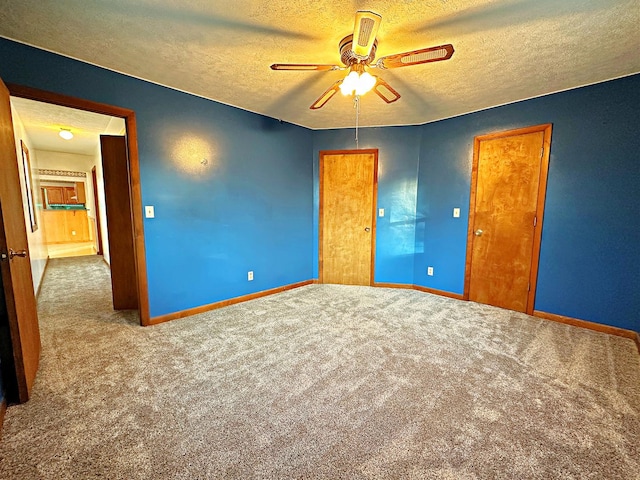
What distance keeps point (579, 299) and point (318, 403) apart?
9.20ft

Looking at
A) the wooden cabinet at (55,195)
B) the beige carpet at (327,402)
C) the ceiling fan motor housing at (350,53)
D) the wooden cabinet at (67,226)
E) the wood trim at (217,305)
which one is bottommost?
the beige carpet at (327,402)

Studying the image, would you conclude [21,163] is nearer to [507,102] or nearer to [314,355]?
[314,355]

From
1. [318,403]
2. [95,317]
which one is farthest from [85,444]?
[95,317]

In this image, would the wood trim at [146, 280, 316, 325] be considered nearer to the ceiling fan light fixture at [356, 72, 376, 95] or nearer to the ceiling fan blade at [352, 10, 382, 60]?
the ceiling fan light fixture at [356, 72, 376, 95]

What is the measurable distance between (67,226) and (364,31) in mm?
10351

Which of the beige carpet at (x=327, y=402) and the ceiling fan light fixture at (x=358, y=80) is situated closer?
the beige carpet at (x=327, y=402)

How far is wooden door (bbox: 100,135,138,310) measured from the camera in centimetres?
303

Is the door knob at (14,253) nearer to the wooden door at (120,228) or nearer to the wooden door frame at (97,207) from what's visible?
the wooden door at (120,228)

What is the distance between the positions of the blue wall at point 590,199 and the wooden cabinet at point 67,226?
34.3 feet

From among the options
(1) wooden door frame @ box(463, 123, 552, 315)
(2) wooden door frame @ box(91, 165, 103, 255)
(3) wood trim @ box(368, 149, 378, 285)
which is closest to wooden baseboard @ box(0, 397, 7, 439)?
(3) wood trim @ box(368, 149, 378, 285)

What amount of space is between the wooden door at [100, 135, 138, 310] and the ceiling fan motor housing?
8.54 ft

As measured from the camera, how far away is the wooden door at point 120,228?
3.03 metres

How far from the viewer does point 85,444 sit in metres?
1.31

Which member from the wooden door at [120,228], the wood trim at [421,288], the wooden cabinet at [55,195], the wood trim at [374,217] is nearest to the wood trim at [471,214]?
the wood trim at [421,288]
